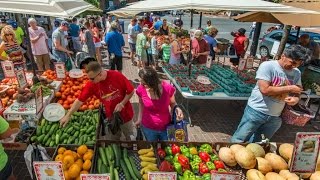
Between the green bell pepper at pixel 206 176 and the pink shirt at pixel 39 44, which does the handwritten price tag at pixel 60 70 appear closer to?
the pink shirt at pixel 39 44

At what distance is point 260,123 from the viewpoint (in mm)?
3490

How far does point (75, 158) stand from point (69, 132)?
884mm

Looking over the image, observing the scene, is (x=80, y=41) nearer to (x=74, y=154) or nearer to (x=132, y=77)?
(x=132, y=77)

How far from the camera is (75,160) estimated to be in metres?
2.90

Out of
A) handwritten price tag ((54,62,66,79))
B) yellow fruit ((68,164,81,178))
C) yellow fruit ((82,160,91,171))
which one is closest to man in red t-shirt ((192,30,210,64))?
handwritten price tag ((54,62,66,79))

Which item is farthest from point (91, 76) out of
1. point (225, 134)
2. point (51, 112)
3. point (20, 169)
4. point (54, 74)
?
point (225, 134)

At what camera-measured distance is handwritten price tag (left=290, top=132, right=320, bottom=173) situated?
217 centimetres

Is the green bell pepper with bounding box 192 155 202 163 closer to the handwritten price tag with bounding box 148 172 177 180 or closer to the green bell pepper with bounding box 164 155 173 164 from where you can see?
the green bell pepper with bounding box 164 155 173 164

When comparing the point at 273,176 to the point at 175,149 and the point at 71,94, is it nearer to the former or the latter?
the point at 175,149

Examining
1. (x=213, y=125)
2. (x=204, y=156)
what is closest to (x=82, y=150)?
(x=204, y=156)

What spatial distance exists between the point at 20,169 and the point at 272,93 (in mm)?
4095

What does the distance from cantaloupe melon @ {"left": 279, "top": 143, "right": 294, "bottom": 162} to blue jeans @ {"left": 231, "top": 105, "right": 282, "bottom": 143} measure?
54 centimetres

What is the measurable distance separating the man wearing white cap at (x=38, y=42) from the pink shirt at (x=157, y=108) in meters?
5.35

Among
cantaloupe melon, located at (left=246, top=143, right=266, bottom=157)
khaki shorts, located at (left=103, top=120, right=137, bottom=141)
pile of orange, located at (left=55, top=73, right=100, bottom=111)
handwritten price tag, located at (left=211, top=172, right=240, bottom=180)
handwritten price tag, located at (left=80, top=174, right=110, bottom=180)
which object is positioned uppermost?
handwritten price tag, located at (left=80, top=174, right=110, bottom=180)
